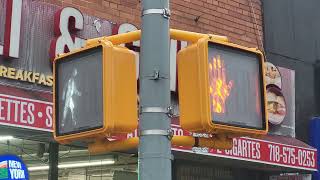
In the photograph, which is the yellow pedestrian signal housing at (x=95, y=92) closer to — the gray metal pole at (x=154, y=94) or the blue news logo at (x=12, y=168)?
the gray metal pole at (x=154, y=94)

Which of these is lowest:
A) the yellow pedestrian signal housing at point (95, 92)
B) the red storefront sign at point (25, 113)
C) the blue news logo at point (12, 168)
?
the blue news logo at point (12, 168)

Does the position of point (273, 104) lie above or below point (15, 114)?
above

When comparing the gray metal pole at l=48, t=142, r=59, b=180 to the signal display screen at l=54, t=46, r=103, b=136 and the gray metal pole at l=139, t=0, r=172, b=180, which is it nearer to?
the signal display screen at l=54, t=46, r=103, b=136

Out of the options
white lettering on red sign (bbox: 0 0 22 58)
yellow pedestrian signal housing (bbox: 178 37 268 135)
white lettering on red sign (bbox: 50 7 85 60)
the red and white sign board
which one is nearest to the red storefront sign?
white lettering on red sign (bbox: 0 0 22 58)

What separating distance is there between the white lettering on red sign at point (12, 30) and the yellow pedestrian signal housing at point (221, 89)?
4366 millimetres

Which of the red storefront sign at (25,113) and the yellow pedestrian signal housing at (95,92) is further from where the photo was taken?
the red storefront sign at (25,113)

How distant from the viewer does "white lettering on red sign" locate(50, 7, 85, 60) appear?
8.45 m

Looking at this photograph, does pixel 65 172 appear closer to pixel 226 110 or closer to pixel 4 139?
pixel 4 139

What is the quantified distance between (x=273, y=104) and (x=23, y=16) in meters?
5.20

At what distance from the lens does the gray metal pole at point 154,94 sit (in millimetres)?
3795

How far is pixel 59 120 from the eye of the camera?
4168 mm

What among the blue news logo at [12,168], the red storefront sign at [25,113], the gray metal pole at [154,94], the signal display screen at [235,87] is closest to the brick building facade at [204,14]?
the red storefront sign at [25,113]

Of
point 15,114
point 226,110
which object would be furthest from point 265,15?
point 226,110

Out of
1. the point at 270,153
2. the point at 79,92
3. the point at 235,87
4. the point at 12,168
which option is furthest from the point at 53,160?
the point at 235,87
